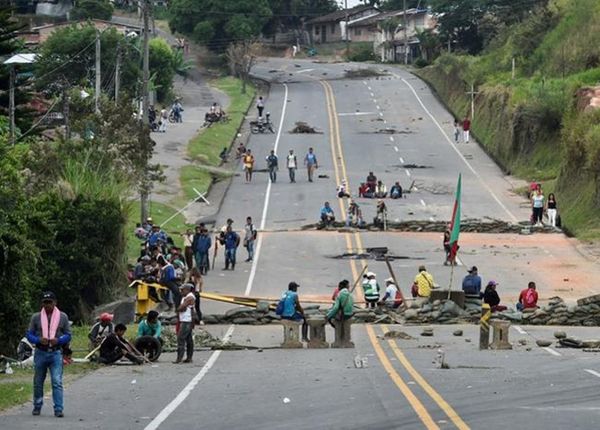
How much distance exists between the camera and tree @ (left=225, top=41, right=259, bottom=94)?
120 meters

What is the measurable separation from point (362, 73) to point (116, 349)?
10225 centimetres

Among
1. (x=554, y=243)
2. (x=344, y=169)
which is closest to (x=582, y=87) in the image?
(x=344, y=169)

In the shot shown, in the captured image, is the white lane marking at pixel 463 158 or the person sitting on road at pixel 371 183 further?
the person sitting on road at pixel 371 183

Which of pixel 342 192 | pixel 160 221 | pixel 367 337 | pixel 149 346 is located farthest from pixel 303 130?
pixel 149 346

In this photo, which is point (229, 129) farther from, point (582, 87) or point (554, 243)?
point (554, 243)

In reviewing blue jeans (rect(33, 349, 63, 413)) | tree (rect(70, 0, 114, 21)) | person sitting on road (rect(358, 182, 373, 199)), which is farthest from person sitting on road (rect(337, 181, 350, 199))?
tree (rect(70, 0, 114, 21))

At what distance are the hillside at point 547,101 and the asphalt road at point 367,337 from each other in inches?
72.5

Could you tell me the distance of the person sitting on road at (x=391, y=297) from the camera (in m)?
39.2

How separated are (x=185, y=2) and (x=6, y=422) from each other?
118m

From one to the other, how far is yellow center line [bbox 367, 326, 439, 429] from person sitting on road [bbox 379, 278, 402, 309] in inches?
238

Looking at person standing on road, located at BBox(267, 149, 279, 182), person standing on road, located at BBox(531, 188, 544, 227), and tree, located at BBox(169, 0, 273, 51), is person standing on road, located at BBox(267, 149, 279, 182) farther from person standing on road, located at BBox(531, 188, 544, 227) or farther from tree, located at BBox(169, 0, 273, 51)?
tree, located at BBox(169, 0, 273, 51)

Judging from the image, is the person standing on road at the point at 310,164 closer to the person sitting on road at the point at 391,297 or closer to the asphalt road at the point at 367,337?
the asphalt road at the point at 367,337

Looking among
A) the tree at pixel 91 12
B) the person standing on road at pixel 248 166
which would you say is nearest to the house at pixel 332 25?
the tree at pixel 91 12

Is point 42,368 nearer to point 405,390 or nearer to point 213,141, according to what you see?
point 405,390
